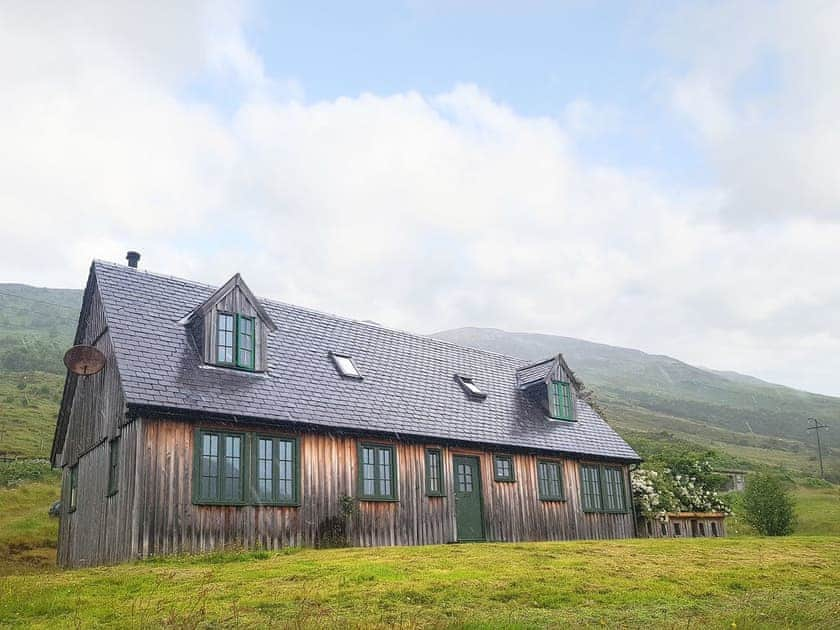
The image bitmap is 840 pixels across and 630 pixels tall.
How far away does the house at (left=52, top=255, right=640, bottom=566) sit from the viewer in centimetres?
1802

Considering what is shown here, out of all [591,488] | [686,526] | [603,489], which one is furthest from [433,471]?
[686,526]

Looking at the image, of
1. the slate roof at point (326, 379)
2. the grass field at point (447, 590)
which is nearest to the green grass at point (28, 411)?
the slate roof at point (326, 379)

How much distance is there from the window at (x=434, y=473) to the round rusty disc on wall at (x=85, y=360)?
30.7 ft

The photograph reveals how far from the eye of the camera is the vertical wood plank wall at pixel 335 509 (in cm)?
1748

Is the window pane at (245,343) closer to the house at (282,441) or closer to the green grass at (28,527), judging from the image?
the house at (282,441)

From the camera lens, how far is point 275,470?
1948cm

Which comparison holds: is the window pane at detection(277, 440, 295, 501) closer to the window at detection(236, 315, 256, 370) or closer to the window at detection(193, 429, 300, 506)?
the window at detection(193, 429, 300, 506)

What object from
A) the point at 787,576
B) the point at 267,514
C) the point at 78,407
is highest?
the point at 78,407

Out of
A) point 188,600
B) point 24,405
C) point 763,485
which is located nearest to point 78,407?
point 188,600

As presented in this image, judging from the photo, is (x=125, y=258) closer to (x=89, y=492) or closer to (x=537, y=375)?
(x=89, y=492)

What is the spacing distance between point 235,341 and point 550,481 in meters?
11.9

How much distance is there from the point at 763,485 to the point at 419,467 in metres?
14.9

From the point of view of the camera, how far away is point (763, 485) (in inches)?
1170

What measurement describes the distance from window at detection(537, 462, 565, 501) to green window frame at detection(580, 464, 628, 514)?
1226 mm
